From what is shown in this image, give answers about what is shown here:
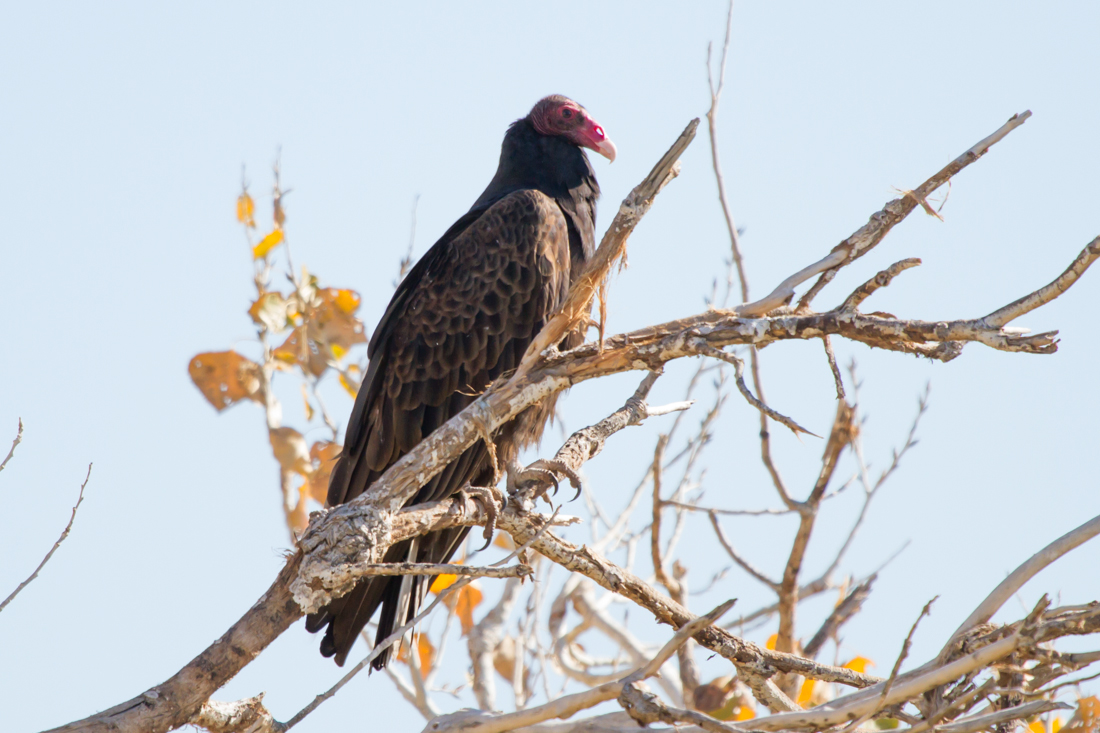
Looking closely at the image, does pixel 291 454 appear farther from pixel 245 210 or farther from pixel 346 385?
pixel 245 210

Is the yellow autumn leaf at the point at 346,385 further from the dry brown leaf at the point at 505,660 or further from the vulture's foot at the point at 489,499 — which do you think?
the vulture's foot at the point at 489,499

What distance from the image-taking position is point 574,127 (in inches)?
187

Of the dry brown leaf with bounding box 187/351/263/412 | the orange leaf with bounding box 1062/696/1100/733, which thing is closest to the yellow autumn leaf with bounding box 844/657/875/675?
the orange leaf with bounding box 1062/696/1100/733

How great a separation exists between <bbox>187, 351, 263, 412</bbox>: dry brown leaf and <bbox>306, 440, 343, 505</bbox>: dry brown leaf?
0.50 m

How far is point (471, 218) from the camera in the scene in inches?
168

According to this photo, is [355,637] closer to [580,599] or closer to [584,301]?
[584,301]

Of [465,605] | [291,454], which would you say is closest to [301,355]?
[291,454]

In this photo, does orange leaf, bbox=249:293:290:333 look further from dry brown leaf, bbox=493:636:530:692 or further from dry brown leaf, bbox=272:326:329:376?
dry brown leaf, bbox=493:636:530:692

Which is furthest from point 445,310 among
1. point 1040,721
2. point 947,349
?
point 1040,721

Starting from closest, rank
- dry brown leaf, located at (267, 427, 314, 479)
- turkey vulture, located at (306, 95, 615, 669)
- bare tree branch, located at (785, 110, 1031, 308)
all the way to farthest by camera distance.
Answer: bare tree branch, located at (785, 110, 1031, 308) → turkey vulture, located at (306, 95, 615, 669) → dry brown leaf, located at (267, 427, 314, 479)

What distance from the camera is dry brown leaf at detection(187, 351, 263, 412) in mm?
5469

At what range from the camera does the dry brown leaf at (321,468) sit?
512cm

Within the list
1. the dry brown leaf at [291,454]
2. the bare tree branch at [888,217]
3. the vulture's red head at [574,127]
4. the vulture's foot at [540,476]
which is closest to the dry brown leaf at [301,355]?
the dry brown leaf at [291,454]

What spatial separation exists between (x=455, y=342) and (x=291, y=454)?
1957 mm
